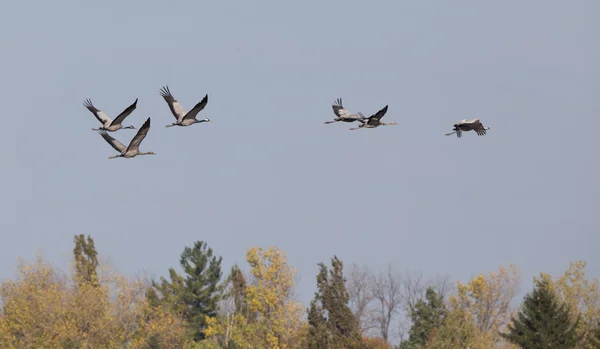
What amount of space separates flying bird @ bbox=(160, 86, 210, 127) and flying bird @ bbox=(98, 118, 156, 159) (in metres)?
0.88

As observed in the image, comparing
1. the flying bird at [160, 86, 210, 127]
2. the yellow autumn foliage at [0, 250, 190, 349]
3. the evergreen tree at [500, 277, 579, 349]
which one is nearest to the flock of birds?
the flying bird at [160, 86, 210, 127]

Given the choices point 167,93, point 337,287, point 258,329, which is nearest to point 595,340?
point 337,287

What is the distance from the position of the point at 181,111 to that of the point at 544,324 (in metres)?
27.6

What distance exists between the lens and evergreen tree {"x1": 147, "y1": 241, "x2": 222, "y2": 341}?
10531 centimetres

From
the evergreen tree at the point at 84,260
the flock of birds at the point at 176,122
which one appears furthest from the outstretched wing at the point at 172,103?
the evergreen tree at the point at 84,260

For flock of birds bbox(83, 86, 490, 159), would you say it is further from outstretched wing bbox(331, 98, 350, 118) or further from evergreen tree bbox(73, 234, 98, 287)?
evergreen tree bbox(73, 234, 98, 287)

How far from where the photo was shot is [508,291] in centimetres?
9681

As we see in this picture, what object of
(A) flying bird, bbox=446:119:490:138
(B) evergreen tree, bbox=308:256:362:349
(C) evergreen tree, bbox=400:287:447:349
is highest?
(C) evergreen tree, bbox=400:287:447:349

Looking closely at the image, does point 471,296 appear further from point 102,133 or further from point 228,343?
point 102,133

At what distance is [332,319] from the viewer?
240 ft

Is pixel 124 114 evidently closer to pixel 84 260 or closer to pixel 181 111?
pixel 181 111

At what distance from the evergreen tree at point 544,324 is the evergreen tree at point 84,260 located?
3654cm

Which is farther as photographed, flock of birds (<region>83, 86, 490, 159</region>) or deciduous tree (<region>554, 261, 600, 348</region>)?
deciduous tree (<region>554, 261, 600, 348</region>)

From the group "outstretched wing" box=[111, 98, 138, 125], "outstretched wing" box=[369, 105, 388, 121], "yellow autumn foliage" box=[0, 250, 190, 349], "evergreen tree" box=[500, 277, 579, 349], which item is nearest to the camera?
"outstretched wing" box=[111, 98, 138, 125]
